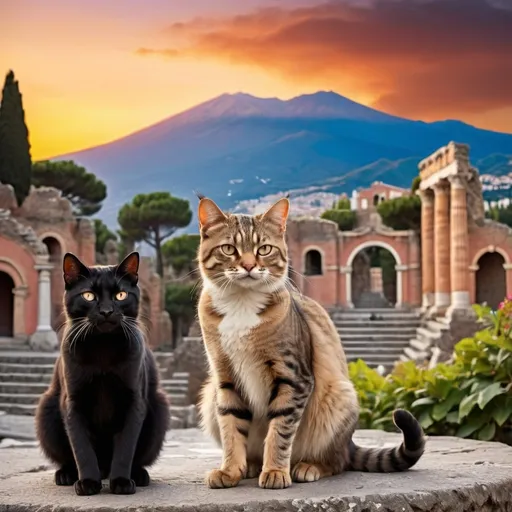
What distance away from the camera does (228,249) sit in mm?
3572

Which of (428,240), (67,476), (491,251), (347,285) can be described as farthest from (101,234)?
(67,476)

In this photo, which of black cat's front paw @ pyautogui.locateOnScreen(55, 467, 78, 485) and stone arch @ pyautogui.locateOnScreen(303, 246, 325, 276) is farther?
stone arch @ pyautogui.locateOnScreen(303, 246, 325, 276)

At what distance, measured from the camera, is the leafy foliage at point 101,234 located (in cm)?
3959

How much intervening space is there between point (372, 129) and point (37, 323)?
6575 centimetres

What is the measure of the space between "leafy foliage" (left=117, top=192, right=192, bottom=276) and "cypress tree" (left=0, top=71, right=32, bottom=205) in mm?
13305

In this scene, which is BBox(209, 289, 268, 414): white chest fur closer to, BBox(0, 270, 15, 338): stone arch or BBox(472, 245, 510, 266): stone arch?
BBox(0, 270, 15, 338): stone arch

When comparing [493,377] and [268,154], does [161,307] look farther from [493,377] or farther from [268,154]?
[268,154]

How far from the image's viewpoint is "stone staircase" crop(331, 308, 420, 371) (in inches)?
1102

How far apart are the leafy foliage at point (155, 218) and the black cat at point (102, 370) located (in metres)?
40.3

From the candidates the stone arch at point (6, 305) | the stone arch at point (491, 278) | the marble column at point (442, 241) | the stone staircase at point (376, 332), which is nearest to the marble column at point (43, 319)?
the stone arch at point (6, 305)

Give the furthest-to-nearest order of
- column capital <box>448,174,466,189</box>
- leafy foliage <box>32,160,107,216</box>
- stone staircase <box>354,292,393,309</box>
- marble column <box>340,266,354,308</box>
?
leafy foliage <box>32,160,107,216</box> < stone staircase <box>354,292,393,309</box> < marble column <box>340,266,354,308</box> < column capital <box>448,174,466,189</box>

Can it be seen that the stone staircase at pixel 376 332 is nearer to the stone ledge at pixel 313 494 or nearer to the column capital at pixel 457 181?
the column capital at pixel 457 181

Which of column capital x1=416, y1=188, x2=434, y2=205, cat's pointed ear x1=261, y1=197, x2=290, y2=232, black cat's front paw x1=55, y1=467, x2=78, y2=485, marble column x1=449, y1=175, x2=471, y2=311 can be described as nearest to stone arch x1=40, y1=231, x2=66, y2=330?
marble column x1=449, y1=175, x2=471, y2=311

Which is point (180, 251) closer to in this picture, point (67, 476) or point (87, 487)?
point (67, 476)
